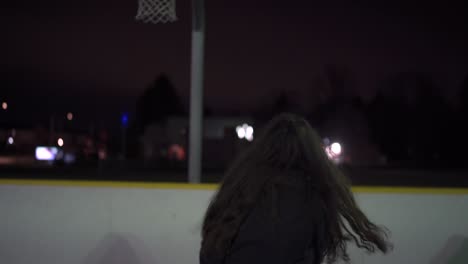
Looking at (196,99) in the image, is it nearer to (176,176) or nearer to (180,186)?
(180,186)

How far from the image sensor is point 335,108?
5294cm

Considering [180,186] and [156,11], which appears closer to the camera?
[180,186]

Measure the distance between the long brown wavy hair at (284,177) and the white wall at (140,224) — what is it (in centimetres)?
280

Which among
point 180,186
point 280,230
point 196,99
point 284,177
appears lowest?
point 180,186

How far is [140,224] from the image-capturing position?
4832 mm

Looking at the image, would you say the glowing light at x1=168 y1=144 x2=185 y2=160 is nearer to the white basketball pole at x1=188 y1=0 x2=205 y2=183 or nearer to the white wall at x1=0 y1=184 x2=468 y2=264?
the white basketball pole at x1=188 y1=0 x2=205 y2=183

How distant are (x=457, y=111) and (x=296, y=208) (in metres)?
61.5

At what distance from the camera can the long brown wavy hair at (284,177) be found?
185cm

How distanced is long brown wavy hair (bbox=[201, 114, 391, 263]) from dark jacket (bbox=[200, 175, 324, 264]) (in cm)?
3

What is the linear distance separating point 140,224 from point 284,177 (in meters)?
3.23

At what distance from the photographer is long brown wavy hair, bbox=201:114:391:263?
1.85 metres

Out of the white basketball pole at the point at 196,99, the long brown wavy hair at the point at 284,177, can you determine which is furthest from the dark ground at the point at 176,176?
the long brown wavy hair at the point at 284,177

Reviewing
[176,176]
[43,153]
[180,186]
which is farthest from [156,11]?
[43,153]

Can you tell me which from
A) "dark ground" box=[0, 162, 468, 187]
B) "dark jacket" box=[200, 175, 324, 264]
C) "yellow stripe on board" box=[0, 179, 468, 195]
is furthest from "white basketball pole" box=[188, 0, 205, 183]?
"dark ground" box=[0, 162, 468, 187]
